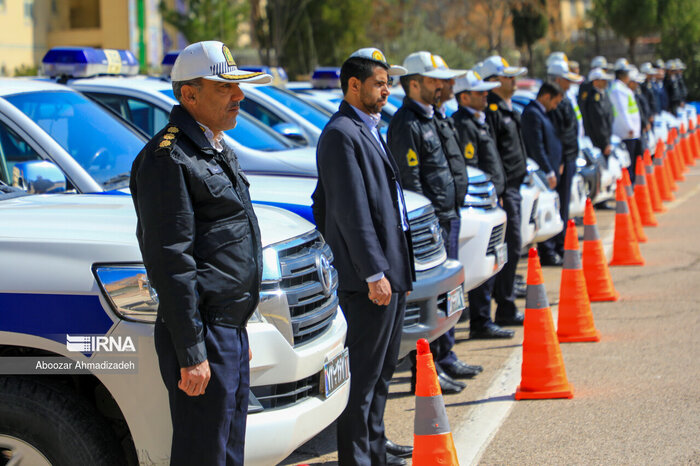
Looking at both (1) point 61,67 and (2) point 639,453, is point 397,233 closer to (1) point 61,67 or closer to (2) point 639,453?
(2) point 639,453

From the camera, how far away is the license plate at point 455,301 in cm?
604

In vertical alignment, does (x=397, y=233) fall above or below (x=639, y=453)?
above

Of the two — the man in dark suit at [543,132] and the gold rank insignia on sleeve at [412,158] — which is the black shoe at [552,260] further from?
the gold rank insignia on sleeve at [412,158]

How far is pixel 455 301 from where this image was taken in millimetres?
6141

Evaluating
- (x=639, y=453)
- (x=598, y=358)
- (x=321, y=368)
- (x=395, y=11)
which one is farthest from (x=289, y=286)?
(x=395, y=11)

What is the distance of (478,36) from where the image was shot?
5022 cm

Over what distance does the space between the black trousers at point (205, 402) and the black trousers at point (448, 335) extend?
3279 millimetres

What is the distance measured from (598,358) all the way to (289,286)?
3.73 m

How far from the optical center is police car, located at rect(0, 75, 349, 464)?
3.45 meters

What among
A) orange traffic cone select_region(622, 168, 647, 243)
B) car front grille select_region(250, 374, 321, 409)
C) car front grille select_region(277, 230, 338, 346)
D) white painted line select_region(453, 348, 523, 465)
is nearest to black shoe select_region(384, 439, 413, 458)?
white painted line select_region(453, 348, 523, 465)

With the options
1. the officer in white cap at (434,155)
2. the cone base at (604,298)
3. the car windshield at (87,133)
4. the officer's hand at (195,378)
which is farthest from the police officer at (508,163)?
the officer's hand at (195,378)

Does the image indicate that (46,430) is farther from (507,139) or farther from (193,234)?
(507,139)

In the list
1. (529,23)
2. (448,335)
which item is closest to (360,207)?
(448,335)

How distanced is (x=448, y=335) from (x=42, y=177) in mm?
2797
